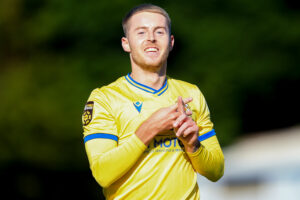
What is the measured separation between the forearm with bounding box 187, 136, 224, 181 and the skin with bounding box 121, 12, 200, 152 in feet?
0.22

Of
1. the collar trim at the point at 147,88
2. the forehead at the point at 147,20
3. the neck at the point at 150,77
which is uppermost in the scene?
the forehead at the point at 147,20

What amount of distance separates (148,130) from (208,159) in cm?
48

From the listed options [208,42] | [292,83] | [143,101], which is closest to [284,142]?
[292,83]

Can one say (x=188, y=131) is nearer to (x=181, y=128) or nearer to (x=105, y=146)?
→ (x=181, y=128)

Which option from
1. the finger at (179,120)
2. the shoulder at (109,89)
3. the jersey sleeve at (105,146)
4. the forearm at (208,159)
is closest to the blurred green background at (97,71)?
the shoulder at (109,89)

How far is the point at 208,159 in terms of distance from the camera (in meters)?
3.56

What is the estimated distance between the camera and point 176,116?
10.9 feet

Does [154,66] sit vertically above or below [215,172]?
above

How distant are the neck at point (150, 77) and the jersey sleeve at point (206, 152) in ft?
0.93

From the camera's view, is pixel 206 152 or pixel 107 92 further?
pixel 107 92

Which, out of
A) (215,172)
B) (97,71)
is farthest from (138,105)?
(97,71)

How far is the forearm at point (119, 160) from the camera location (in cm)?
331

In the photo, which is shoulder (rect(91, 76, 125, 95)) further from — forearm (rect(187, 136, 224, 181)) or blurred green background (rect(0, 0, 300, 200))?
blurred green background (rect(0, 0, 300, 200))

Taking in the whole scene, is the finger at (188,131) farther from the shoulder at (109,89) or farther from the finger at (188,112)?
the shoulder at (109,89)
